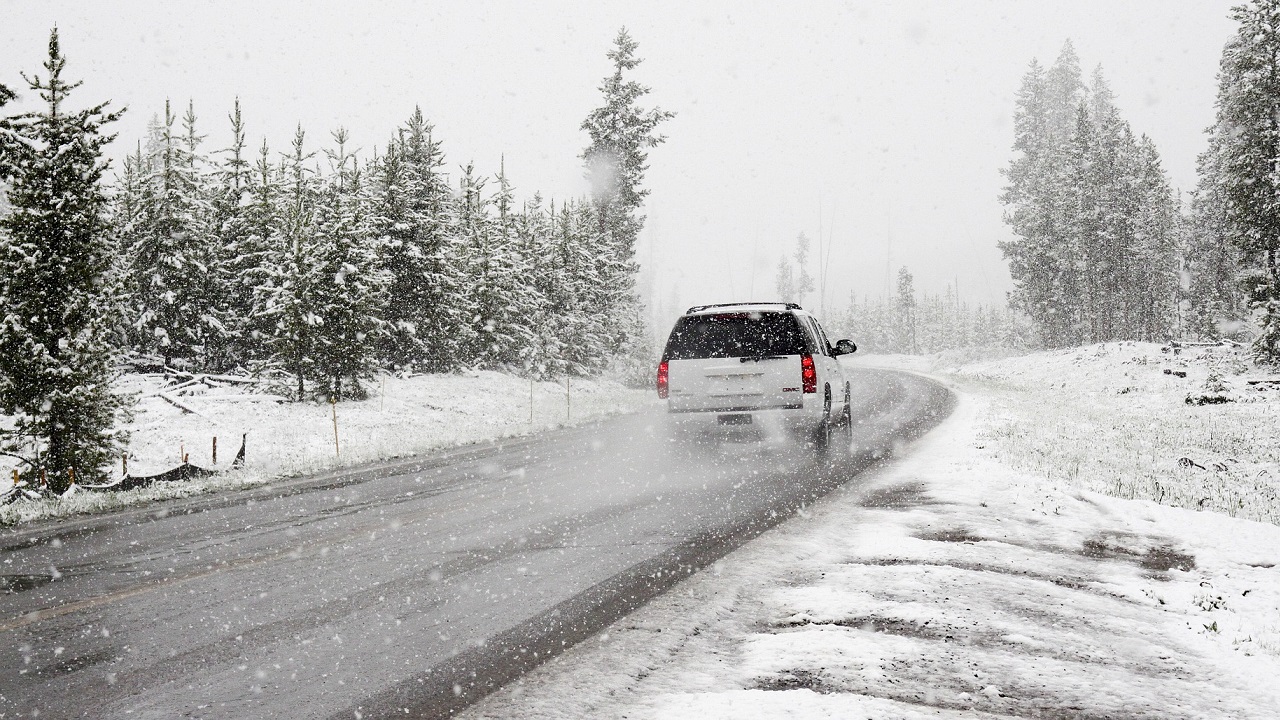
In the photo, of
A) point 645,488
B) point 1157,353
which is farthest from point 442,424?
point 1157,353

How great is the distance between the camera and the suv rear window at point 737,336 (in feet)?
37.0

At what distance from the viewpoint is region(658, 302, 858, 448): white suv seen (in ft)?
36.5

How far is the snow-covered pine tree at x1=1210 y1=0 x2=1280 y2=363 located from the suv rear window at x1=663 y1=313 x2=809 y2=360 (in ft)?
71.6

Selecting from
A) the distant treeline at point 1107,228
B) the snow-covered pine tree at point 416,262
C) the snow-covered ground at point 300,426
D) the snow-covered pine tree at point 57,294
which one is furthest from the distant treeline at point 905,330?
the snow-covered pine tree at point 57,294

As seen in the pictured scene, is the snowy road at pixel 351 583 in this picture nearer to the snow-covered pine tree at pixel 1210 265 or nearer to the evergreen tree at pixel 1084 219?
the evergreen tree at pixel 1084 219

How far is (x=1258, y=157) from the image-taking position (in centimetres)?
2523

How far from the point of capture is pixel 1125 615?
4.34 metres

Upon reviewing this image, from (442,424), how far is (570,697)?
1725 cm

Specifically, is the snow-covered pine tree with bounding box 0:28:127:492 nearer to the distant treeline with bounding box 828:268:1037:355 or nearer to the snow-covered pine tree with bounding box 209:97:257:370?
the snow-covered pine tree with bounding box 209:97:257:370

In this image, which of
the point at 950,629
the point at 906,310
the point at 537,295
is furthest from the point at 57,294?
the point at 906,310

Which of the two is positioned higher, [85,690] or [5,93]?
[5,93]

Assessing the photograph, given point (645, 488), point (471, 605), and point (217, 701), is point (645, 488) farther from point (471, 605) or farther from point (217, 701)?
point (217, 701)

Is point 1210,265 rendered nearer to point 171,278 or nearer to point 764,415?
point 764,415

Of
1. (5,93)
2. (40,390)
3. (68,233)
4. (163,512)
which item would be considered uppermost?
(5,93)
